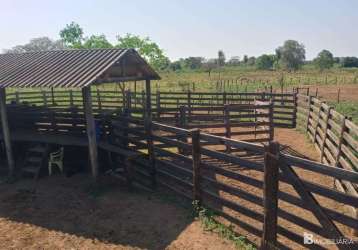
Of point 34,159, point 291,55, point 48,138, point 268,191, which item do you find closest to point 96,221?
point 268,191

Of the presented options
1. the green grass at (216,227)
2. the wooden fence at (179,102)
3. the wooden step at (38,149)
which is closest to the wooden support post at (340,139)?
the green grass at (216,227)

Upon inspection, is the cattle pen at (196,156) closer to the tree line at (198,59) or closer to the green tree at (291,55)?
the tree line at (198,59)

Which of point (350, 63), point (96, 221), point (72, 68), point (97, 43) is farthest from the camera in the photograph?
point (350, 63)

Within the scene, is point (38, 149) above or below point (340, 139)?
below

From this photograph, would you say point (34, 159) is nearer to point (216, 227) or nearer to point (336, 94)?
point (216, 227)

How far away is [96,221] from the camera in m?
7.54

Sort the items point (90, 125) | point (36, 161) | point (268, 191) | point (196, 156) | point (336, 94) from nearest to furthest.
→ point (268, 191) → point (196, 156) → point (90, 125) → point (36, 161) → point (336, 94)

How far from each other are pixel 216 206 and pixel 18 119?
879 cm

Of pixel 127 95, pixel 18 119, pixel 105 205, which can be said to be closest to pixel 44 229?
pixel 105 205

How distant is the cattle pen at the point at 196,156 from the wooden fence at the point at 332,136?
5 cm

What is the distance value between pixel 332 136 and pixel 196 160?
4852mm

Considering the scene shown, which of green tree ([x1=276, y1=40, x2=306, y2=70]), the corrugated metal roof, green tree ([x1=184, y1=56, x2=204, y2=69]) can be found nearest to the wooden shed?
the corrugated metal roof

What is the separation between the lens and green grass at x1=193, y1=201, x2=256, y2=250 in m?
6.18

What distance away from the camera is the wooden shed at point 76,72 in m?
9.41
